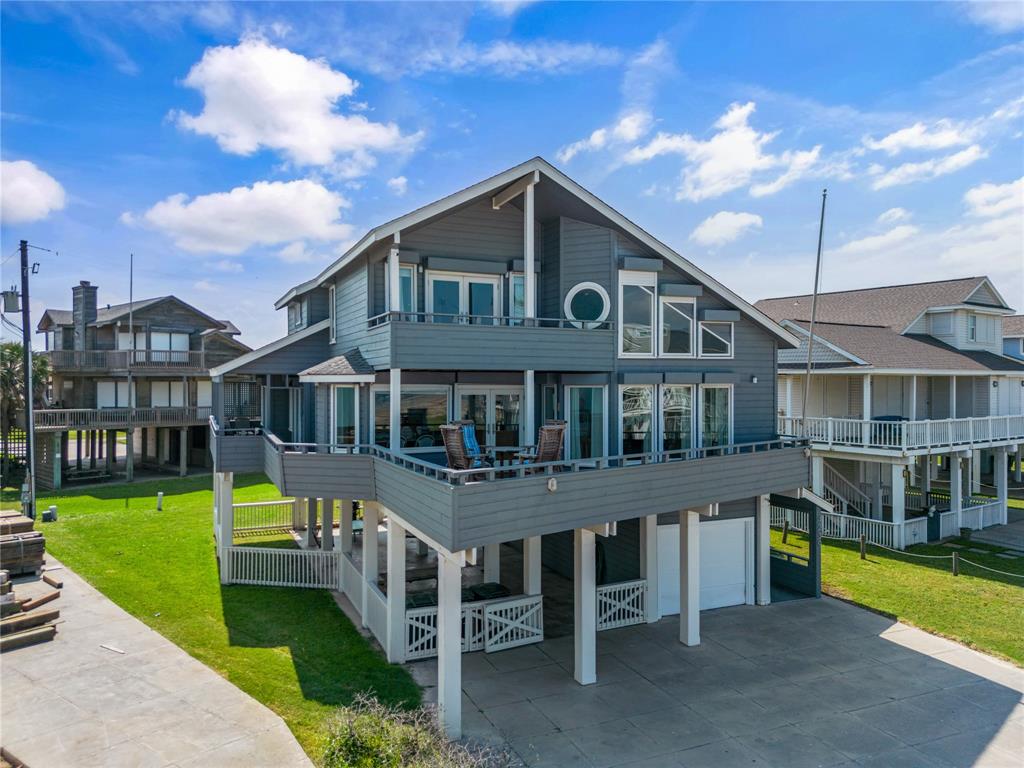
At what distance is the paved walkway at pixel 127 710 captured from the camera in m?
8.66

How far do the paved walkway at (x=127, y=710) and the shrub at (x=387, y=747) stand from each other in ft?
3.12

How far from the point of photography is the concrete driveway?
9.29 meters

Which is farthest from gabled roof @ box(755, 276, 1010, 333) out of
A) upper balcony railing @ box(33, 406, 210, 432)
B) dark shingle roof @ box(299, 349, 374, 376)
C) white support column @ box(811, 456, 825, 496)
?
upper balcony railing @ box(33, 406, 210, 432)

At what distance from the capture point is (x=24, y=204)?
62.7 feet

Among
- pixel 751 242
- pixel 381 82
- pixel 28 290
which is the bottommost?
pixel 28 290

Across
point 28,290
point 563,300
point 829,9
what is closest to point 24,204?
point 28,290

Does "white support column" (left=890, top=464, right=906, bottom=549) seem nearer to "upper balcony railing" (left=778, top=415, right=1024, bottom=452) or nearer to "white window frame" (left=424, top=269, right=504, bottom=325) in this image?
"upper balcony railing" (left=778, top=415, right=1024, bottom=452)

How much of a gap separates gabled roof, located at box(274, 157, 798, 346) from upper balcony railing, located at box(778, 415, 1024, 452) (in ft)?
23.8

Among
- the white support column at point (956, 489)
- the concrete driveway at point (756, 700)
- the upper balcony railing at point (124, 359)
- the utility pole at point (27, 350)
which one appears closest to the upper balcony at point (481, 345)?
the concrete driveway at point (756, 700)

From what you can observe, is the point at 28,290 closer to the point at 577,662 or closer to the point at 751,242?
the point at 577,662

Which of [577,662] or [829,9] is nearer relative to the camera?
[577,662]

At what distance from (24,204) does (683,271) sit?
19850mm

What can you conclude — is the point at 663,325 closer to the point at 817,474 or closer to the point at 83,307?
the point at 817,474

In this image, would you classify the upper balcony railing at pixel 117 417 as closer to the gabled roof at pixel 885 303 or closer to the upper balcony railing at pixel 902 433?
the upper balcony railing at pixel 902 433
